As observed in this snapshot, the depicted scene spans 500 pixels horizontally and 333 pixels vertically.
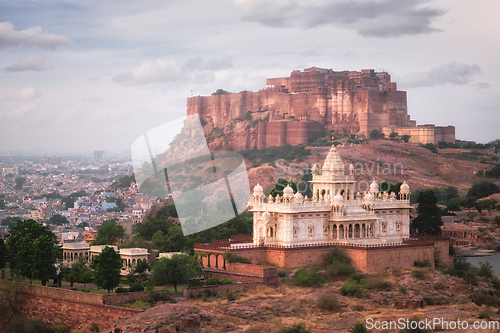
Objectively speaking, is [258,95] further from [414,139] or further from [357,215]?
[357,215]

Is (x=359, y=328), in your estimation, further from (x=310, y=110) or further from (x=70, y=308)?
(x=310, y=110)

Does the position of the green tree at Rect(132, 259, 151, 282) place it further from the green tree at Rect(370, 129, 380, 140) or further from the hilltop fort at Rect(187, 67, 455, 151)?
the green tree at Rect(370, 129, 380, 140)

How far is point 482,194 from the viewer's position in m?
97.6

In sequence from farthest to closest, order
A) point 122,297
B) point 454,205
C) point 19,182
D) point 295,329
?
point 19,182, point 454,205, point 122,297, point 295,329

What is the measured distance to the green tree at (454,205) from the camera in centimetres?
9100

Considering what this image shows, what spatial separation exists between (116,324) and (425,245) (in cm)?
2140

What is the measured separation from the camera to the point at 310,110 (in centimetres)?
12150


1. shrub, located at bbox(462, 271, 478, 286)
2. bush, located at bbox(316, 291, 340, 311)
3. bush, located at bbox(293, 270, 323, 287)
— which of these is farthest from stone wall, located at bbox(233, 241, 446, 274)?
shrub, located at bbox(462, 271, 478, 286)

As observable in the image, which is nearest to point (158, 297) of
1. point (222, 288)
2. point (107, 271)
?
point (107, 271)

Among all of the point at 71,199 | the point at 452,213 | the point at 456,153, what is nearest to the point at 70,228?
the point at 71,199

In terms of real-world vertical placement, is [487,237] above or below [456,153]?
below

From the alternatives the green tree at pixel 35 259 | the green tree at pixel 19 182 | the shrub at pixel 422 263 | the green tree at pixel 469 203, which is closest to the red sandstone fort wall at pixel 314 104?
the green tree at pixel 469 203

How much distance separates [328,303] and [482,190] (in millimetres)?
62326

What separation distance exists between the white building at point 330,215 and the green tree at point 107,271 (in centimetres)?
964
